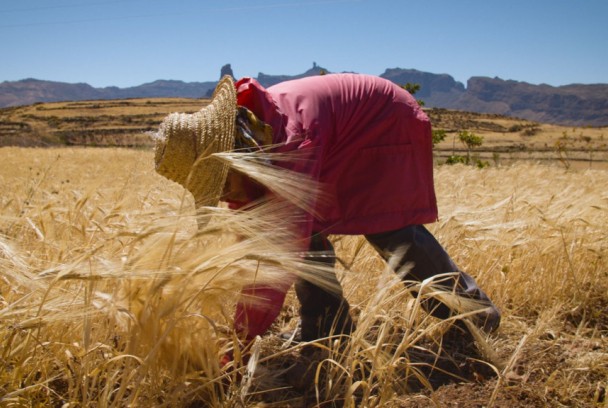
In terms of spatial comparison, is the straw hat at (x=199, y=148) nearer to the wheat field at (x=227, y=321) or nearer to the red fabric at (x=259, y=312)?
the wheat field at (x=227, y=321)

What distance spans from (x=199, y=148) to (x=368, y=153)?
0.75 m

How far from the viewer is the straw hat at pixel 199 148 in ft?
5.00

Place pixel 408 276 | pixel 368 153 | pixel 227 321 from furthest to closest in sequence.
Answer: pixel 408 276 → pixel 368 153 → pixel 227 321

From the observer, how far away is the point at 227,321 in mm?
1500

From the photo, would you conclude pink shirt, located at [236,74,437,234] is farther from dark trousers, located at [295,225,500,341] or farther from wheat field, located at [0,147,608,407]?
wheat field, located at [0,147,608,407]

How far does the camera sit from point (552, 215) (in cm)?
301

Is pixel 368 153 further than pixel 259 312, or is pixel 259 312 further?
pixel 368 153

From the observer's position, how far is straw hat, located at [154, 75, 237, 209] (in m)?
1.52

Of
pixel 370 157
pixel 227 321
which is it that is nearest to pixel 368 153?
pixel 370 157

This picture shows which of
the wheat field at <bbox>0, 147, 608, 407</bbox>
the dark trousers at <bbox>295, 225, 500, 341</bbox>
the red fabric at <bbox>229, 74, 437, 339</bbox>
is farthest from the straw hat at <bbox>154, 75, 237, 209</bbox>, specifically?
the dark trousers at <bbox>295, 225, 500, 341</bbox>

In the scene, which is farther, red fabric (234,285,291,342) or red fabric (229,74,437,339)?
red fabric (229,74,437,339)

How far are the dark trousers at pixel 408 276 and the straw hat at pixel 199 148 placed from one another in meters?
0.63

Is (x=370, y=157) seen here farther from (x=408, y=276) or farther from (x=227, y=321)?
(x=227, y=321)

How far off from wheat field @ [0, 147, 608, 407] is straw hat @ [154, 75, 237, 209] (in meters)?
0.10
